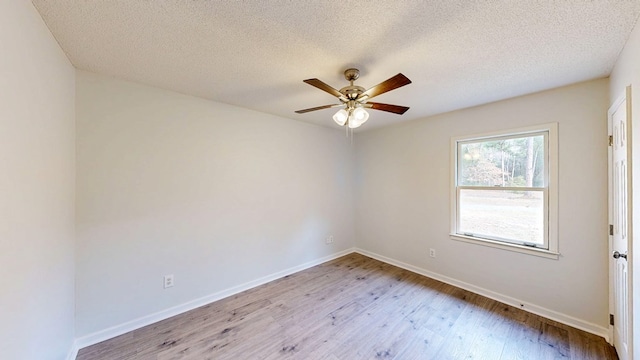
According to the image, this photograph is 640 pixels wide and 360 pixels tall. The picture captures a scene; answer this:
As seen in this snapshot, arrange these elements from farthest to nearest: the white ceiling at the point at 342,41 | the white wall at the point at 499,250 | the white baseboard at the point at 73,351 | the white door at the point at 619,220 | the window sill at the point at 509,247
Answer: the window sill at the point at 509,247 → the white wall at the point at 499,250 → the white baseboard at the point at 73,351 → the white door at the point at 619,220 → the white ceiling at the point at 342,41

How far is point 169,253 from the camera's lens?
7.76 feet

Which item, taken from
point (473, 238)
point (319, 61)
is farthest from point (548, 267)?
point (319, 61)

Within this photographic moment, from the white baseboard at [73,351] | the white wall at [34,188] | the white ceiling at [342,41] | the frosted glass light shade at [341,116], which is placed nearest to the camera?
the white wall at [34,188]

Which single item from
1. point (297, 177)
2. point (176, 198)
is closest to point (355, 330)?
point (297, 177)

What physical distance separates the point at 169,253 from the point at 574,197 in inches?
158

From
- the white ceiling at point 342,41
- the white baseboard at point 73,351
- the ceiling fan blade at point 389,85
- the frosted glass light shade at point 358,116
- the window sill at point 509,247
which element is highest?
the white ceiling at point 342,41

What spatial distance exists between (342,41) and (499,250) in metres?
2.81

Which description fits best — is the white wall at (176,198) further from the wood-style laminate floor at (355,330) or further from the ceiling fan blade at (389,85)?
the ceiling fan blade at (389,85)

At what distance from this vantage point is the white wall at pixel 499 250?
82.4 inches

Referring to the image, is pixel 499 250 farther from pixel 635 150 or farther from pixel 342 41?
pixel 342 41

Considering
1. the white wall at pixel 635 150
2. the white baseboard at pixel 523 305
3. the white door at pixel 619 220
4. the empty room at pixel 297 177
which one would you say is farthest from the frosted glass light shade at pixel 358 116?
the white baseboard at pixel 523 305

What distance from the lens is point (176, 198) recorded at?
2414 millimetres

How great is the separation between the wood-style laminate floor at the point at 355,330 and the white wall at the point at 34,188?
0.75 m

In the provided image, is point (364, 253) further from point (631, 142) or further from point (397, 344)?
point (631, 142)
